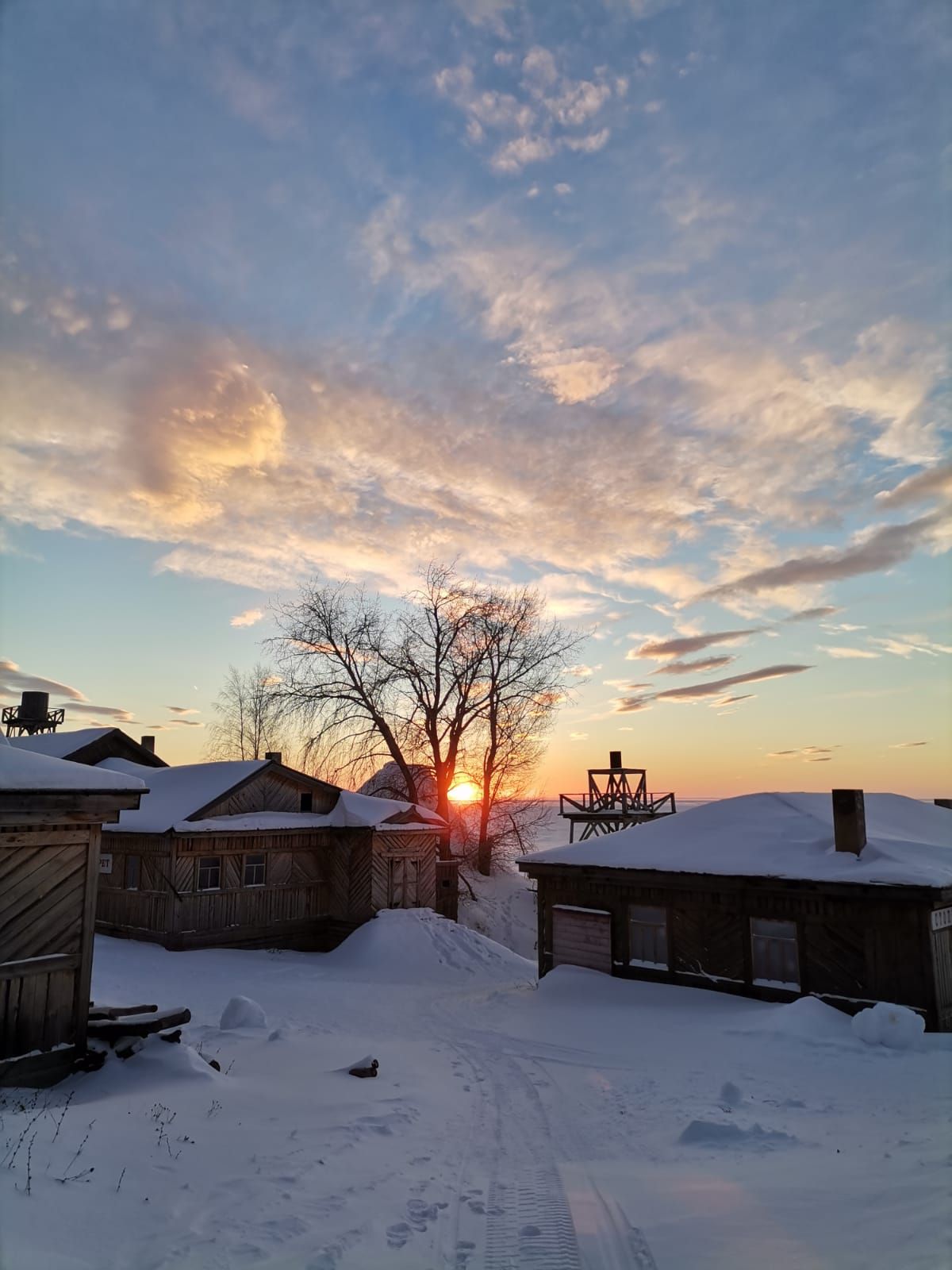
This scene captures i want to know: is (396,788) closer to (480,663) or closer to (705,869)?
(480,663)

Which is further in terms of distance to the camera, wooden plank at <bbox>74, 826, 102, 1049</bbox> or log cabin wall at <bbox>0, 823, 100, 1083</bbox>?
wooden plank at <bbox>74, 826, 102, 1049</bbox>

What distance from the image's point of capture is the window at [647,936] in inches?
755

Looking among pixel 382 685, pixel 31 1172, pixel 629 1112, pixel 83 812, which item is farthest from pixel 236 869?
pixel 31 1172

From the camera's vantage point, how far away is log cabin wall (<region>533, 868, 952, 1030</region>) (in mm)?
15414

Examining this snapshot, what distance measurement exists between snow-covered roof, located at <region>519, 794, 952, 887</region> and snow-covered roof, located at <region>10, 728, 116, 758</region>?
A: 20040 mm

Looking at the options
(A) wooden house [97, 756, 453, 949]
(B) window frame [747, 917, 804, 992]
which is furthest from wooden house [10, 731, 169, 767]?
(B) window frame [747, 917, 804, 992]

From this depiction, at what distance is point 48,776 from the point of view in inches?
400

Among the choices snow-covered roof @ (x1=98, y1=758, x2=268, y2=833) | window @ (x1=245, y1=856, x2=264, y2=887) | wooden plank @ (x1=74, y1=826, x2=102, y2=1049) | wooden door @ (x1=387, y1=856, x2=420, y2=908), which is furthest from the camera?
wooden door @ (x1=387, y1=856, x2=420, y2=908)

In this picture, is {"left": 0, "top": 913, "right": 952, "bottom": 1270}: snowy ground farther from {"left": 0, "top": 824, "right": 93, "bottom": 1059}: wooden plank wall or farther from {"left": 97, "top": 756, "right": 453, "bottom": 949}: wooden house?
{"left": 97, "top": 756, "right": 453, "bottom": 949}: wooden house

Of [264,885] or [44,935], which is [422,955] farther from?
[44,935]

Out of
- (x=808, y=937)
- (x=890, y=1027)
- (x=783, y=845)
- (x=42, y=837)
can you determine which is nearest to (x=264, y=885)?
(x=783, y=845)

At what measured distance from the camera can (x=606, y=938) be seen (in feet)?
66.2

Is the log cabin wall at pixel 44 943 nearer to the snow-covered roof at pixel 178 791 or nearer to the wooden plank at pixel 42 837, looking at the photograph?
the wooden plank at pixel 42 837

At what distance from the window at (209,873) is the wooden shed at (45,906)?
49.2 feet
